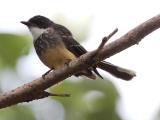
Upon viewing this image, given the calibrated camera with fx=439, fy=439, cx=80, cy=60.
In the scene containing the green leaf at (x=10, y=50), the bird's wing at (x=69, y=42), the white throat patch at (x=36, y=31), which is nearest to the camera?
the green leaf at (x=10, y=50)

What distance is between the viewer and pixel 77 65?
2078mm

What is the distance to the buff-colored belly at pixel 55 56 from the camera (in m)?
3.01

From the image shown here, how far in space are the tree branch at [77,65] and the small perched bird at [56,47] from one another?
55cm

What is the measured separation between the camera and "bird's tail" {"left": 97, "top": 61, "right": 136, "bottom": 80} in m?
2.67

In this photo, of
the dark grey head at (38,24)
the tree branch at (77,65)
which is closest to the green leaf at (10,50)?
the tree branch at (77,65)

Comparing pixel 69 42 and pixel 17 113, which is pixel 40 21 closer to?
pixel 69 42

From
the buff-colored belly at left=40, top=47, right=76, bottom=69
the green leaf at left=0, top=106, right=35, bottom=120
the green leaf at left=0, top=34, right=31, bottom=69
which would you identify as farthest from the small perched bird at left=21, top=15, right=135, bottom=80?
the green leaf at left=0, top=106, right=35, bottom=120

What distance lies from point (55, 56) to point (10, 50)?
527 mm

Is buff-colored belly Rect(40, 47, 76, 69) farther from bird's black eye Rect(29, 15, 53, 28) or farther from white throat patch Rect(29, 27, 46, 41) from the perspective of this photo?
bird's black eye Rect(29, 15, 53, 28)

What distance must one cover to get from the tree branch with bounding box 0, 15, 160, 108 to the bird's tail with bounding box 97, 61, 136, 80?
0.61 meters

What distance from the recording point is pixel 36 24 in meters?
3.60

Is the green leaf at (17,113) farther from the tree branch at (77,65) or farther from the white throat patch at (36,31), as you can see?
the white throat patch at (36,31)

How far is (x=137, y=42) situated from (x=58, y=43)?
1.34m

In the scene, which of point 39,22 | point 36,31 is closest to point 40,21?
point 39,22
